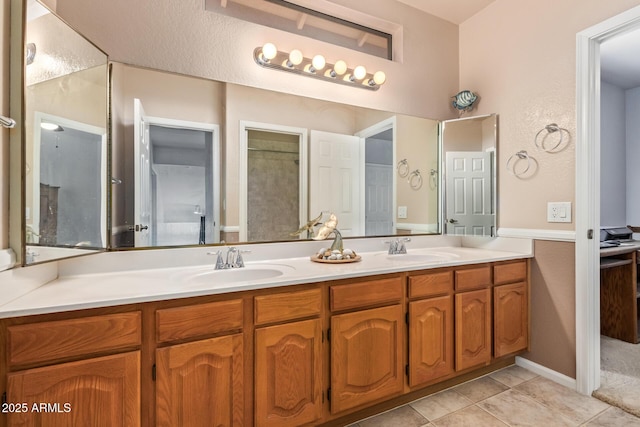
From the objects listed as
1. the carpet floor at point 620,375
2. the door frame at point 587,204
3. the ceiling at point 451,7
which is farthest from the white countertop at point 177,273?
the ceiling at point 451,7

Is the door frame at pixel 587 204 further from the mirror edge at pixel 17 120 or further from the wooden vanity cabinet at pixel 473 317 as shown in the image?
A: the mirror edge at pixel 17 120

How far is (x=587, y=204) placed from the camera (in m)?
1.82

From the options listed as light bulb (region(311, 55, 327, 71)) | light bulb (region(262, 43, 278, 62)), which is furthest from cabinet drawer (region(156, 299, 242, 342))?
light bulb (region(311, 55, 327, 71))

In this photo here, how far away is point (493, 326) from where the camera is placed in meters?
1.98

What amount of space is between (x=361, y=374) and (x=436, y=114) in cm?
200

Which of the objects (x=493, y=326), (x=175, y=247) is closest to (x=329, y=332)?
(x=175, y=247)

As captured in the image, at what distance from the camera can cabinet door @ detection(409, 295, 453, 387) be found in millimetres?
1679

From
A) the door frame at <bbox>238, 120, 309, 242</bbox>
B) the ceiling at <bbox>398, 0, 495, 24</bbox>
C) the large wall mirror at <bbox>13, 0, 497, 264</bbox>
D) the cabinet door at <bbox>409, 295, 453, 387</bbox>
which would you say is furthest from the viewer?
the ceiling at <bbox>398, 0, 495, 24</bbox>

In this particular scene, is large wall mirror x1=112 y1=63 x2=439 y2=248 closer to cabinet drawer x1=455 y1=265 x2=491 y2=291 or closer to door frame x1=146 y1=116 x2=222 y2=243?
door frame x1=146 y1=116 x2=222 y2=243

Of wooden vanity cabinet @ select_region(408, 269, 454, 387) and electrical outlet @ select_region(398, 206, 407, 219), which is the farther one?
electrical outlet @ select_region(398, 206, 407, 219)

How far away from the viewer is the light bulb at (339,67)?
203cm

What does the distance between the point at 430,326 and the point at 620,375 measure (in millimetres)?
1435

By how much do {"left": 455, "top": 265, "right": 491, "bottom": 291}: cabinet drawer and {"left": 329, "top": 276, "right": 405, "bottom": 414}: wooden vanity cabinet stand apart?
0.43 m

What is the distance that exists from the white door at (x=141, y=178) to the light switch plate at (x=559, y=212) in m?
2.36
